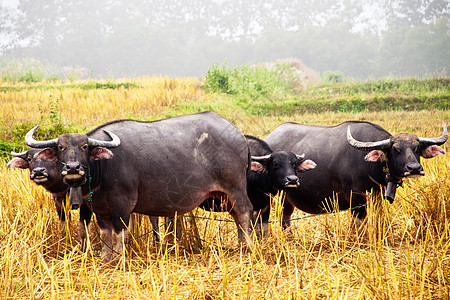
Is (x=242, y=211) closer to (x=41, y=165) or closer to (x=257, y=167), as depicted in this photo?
(x=257, y=167)

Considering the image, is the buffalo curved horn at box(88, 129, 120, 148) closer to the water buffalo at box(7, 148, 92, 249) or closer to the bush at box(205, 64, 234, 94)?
the water buffalo at box(7, 148, 92, 249)

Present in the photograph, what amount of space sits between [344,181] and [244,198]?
0.99 m

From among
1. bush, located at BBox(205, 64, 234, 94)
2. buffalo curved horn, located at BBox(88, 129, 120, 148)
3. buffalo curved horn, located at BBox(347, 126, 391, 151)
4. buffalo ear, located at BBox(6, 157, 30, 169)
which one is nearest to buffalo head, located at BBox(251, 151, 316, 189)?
buffalo curved horn, located at BBox(347, 126, 391, 151)

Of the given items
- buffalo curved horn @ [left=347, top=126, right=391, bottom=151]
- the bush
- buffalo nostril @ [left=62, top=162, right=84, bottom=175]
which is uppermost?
buffalo nostril @ [left=62, top=162, right=84, bottom=175]

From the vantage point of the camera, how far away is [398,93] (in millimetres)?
12781

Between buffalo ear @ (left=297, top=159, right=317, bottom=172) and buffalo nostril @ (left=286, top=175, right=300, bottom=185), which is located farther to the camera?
buffalo ear @ (left=297, top=159, right=317, bottom=172)

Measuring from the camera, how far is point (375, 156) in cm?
397

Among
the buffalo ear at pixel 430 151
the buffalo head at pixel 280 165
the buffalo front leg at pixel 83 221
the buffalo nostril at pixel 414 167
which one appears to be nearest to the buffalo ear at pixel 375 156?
the buffalo nostril at pixel 414 167

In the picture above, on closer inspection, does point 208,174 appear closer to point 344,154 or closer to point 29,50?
point 344,154

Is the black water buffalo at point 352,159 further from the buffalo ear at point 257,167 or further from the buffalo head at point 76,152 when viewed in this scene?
the buffalo head at point 76,152

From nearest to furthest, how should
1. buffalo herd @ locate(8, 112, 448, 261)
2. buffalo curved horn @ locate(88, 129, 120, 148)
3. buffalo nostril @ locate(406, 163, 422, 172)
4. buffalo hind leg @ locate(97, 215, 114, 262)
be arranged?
buffalo curved horn @ locate(88, 129, 120, 148) < buffalo herd @ locate(8, 112, 448, 261) < buffalo hind leg @ locate(97, 215, 114, 262) < buffalo nostril @ locate(406, 163, 422, 172)

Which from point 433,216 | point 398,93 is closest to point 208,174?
point 433,216

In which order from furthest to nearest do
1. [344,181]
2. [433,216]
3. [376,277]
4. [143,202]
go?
[344,181] < [433,216] < [143,202] < [376,277]

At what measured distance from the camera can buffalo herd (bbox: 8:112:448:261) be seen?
3385 mm
